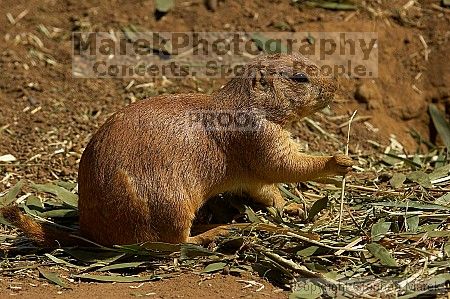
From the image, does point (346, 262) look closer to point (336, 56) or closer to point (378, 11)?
point (336, 56)

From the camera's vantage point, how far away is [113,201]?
218 inches

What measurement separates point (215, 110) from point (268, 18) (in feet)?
11.9

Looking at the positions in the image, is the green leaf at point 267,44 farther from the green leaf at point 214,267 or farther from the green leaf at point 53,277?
the green leaf at point 53,277

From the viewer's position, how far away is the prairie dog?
557 centimetres

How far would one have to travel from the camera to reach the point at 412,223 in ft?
19.0

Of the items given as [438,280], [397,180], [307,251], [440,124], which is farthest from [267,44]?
[438,280]

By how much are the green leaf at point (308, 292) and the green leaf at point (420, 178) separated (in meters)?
1.69

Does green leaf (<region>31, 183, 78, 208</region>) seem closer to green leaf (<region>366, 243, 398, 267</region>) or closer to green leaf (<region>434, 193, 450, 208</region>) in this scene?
green leaf (<region>366, 243, 398, 267</region>)

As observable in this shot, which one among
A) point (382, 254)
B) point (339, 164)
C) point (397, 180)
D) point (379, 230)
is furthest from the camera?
point (397, 180)

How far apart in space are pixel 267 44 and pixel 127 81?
1531 millimetres

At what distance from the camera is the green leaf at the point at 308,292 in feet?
16.5

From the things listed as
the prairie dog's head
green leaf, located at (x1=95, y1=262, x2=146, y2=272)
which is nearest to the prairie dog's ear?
the prairie dog's head

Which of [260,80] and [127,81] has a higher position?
[260,80]

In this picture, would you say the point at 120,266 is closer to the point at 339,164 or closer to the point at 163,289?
the point at 163,289
